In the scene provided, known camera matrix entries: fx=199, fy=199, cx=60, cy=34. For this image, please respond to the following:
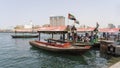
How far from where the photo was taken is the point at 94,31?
1617 inches

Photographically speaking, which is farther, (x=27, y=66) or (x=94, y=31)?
(x=94, y=31)

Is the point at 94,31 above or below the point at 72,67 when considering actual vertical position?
above

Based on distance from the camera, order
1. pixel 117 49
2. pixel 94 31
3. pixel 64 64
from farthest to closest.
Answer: pixel 94 31 → pixel 117 49 → pixel 64 64

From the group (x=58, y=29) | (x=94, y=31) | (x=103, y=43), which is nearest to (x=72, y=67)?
(x=103, y=43)

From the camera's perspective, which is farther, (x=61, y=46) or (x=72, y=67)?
(x=61, y=46)

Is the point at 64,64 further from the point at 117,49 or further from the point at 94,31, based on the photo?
the point at 94,31

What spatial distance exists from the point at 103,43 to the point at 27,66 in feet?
46.6

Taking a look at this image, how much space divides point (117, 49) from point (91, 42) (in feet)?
34.7

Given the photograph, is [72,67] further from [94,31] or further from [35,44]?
[94,31]

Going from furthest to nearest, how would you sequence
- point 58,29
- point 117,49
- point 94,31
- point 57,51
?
point 94,31
point 58,29
point 57,51
point 117,49

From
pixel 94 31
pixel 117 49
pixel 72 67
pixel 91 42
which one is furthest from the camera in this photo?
pixel 94 31

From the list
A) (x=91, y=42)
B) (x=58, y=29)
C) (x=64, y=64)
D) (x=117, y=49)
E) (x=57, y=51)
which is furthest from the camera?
(x=91, y=42)

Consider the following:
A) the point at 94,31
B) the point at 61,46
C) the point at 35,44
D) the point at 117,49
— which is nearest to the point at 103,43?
the point at 117,49

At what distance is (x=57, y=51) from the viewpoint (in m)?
29.5
